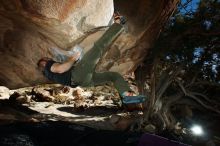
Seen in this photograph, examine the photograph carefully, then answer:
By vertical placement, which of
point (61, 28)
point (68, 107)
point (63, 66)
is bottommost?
point (68, 107)

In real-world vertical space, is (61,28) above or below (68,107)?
above

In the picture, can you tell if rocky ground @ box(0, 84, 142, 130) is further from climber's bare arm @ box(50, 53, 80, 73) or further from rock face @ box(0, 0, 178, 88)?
climber's bare arm @ box(50, 53, 80, 73)

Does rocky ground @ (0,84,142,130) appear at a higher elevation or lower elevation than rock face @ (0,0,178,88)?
lower

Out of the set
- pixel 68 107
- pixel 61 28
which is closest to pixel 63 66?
pixel 61 28

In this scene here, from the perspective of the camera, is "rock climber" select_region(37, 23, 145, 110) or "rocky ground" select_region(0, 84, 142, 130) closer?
"rock climber" select_region(37, 23, 145, 110)

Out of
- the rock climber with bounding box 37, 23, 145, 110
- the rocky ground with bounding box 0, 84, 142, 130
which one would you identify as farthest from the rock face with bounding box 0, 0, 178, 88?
the rocky ground with bounding box 0, 84, 142, 130

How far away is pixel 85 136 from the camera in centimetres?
1034

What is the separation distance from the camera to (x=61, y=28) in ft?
27.2

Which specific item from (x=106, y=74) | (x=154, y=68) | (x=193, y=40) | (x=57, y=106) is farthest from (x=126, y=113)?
(x=106, y=74)

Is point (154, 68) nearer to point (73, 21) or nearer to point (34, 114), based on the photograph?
point (34, 114)

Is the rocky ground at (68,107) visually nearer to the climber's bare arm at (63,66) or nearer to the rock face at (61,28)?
the rock face at (61,28)

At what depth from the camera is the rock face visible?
7.86 m

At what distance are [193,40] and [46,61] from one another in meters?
8.90

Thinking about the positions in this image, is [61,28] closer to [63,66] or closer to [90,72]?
[63,66]
